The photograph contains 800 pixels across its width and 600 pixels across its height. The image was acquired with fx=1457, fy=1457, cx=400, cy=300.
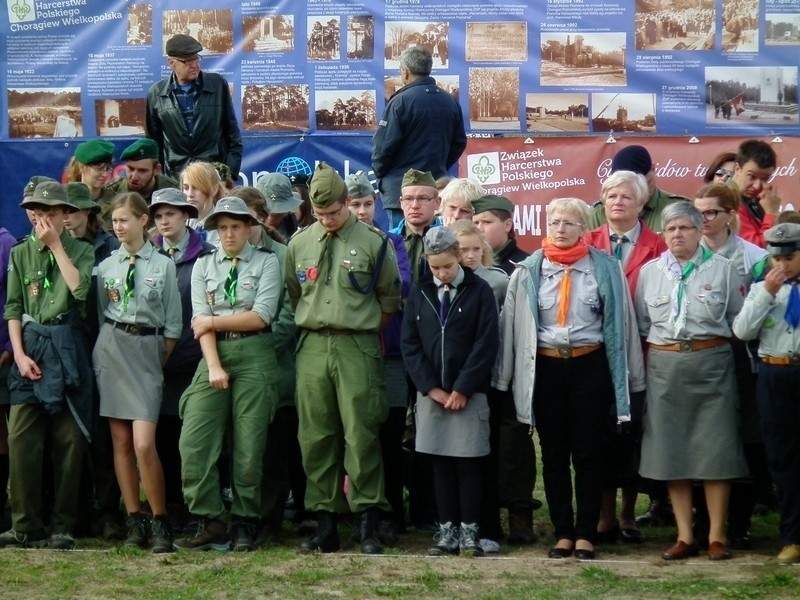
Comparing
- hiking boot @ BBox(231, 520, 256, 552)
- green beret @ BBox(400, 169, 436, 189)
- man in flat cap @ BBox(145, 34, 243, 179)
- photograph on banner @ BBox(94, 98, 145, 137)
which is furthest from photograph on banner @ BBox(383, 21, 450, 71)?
hiking boot @ BBox(231, 520, 256, 552)

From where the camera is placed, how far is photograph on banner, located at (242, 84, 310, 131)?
11.9m

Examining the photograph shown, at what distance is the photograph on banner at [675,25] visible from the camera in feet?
38.4

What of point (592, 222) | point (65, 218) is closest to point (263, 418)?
point (65, 218)

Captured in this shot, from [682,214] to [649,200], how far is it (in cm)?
115

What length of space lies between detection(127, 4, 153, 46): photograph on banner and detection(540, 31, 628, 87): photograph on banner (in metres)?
3.24

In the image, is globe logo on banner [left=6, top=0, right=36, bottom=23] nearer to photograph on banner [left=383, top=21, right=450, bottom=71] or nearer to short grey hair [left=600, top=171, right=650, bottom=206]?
photograph on banner [left=383, top=21, right=450, bottom=71]

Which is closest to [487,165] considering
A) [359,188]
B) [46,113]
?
[359,188]

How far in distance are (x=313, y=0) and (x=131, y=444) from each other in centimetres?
508

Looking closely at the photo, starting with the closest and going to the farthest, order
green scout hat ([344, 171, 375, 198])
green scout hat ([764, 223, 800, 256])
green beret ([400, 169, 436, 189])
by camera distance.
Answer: green scout hat ([764, 223, 800, 256]), green beret ([400, 169, 436, 189]), green scout hat ([344, 171, 375, 198])

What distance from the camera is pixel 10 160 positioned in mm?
12062

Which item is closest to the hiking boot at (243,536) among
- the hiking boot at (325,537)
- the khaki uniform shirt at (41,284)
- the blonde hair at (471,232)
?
the hiking boot at (325,537)

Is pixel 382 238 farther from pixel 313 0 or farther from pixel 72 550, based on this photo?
pixel 313 0

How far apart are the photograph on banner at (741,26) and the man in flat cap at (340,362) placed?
506cm

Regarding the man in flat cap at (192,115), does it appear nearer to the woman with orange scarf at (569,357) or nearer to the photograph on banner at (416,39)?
the photograph on banner at (416,39)
